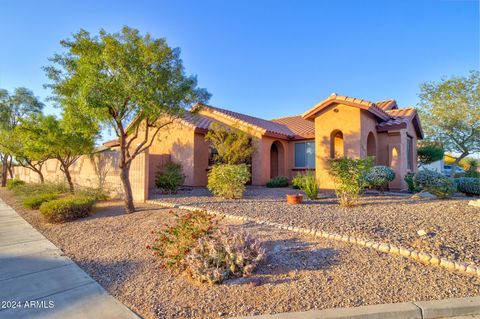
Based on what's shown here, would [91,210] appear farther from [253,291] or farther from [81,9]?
[253,291]

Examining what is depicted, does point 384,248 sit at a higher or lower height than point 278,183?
lower

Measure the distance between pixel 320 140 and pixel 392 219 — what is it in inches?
290

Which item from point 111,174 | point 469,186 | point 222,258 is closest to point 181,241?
point 222,258

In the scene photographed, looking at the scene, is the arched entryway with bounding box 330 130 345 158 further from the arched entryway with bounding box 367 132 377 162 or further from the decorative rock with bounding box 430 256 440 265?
the decorative rock with bounding box 430 256 440 265

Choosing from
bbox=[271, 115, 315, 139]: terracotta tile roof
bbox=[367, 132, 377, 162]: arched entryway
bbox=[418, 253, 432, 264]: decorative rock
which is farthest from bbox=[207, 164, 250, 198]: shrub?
bbox=[271, 115, 315, 139]: terracotta tile roof

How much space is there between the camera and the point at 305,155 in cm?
1748

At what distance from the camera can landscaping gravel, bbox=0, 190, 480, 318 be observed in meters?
3.57

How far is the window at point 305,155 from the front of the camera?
56.3ft

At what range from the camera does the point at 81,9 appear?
29.9 feet

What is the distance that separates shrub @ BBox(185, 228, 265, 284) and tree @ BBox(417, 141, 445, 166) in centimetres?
2071

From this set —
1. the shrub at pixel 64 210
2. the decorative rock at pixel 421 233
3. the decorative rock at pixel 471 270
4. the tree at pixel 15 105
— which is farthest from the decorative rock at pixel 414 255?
the tree at pixel 15 105

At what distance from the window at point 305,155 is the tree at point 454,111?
29.8 ft

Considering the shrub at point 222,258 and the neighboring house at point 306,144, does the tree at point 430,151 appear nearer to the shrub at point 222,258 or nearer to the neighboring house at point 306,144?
the neighboring house at point 306,144

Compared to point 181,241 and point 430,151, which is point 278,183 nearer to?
point 181,241
